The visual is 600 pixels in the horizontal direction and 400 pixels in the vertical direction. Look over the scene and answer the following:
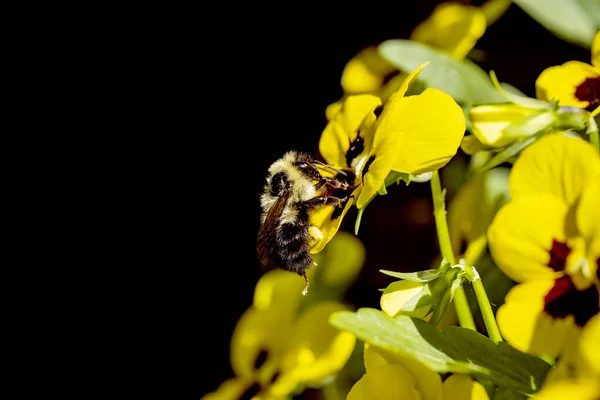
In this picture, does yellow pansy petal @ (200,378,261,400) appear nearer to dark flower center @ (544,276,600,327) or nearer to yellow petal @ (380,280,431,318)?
yellow petal @ (380,280,431,318)

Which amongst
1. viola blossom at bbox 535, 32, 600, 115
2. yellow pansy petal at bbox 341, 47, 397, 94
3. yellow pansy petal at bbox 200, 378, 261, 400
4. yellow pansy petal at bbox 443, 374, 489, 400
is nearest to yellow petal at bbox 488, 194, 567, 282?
yellow pansy petal at bbox 443, 374, 489, 400

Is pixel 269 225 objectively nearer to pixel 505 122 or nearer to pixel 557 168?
pixel 505 122

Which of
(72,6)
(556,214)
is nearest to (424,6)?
(72,6)

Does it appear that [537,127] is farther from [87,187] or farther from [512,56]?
[87,187]

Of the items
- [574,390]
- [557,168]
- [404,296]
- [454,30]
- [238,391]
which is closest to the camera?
[574,390]

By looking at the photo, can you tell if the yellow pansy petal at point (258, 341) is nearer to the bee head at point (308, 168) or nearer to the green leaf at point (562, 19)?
the bee head at point (308, 168)

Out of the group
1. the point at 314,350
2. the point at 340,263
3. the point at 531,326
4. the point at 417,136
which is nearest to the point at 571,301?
the point at 531,326
